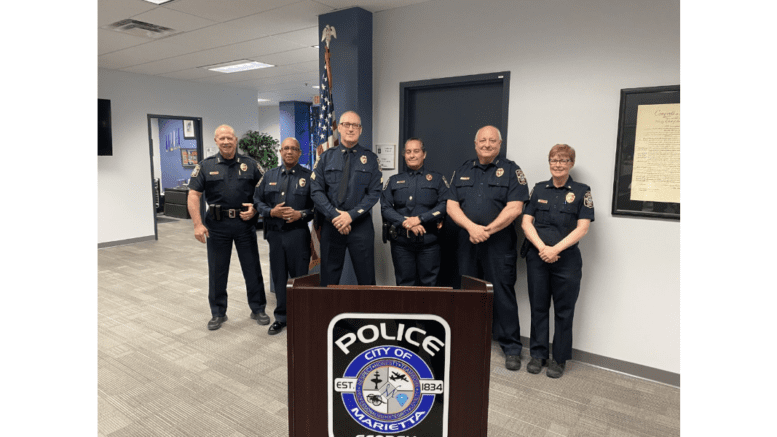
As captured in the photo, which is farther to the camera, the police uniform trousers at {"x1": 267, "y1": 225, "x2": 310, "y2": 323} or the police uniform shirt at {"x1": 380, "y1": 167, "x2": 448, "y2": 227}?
the police uniform trousers at {"x1": 267, "y1": 225, "x2": 310, "y2": 323}

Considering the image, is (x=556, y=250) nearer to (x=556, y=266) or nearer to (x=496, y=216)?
(x=556, y=266)

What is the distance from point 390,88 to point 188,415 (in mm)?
2813

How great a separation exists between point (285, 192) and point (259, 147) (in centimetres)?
594

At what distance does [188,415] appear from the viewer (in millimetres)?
2477

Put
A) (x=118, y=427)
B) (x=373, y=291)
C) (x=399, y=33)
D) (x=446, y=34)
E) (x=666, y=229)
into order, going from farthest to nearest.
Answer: (x=399, y=33)
(x=446, y=34)
(x=666, y=229)
(x=118, y=427)
(x=373, y=291)

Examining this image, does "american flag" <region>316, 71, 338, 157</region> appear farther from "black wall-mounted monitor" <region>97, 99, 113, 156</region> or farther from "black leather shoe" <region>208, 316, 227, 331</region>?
"black wall-mounted monitor" <region>97, 99, 113, 156</region>

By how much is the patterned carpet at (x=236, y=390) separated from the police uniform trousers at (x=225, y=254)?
0.83 feet

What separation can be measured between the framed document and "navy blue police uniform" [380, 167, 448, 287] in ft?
3.87

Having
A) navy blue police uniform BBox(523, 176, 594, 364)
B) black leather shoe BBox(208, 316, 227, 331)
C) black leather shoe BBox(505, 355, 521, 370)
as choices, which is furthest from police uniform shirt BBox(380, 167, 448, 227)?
black leather shoe BBox(208, 316, 227, 331)

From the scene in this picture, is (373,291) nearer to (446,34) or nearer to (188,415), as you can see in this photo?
(188,415)

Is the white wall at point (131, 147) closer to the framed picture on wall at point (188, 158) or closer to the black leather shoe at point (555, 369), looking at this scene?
the framed picture on wall at point (188, 158)

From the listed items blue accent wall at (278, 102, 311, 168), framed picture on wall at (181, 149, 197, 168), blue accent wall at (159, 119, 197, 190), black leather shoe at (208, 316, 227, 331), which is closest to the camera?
black leather shoe at (208, 316, 227, 331)

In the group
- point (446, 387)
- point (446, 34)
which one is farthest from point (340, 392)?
point (446, 34)

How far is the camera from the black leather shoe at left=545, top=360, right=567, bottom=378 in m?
2.94
